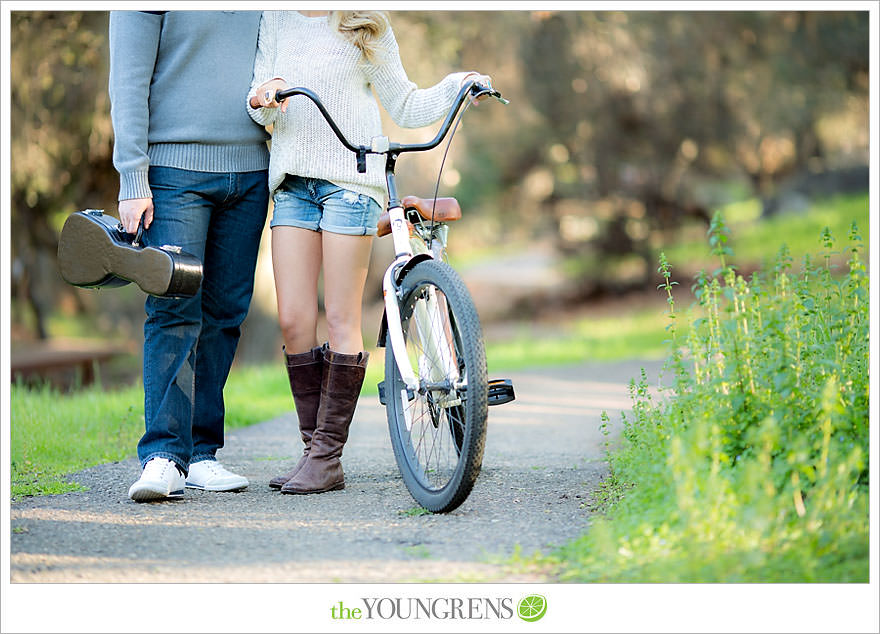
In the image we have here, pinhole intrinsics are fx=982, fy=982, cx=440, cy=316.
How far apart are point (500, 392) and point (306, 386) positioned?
810mm

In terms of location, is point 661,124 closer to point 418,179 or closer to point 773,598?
point 418,179

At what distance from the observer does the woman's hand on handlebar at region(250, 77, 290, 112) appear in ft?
9.80

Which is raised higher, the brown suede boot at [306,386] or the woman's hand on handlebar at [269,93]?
the woman's hand on handlebar at [269,93]

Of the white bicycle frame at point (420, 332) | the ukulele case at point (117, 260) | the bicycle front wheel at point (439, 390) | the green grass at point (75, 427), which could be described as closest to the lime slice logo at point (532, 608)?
the bicycle front wheel at point (439, 390)

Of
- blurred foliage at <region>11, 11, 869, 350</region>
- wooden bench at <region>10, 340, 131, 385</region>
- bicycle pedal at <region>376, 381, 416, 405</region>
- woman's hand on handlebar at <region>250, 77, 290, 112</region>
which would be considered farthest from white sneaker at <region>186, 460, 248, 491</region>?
wooden bench at <region>10, 340, 131, 385</region>

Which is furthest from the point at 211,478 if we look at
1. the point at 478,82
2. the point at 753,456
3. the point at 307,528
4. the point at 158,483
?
the point at 753,456

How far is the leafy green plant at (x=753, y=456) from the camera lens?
7.45 feet

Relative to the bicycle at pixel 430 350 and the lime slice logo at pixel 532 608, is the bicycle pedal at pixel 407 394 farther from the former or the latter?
the lime slice logo at pixel 532 608

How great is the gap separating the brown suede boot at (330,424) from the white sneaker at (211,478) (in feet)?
0.65

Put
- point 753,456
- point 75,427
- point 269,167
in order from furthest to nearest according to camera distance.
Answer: point 75,427, point 269,167, point 753,456

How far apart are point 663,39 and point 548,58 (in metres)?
2.13

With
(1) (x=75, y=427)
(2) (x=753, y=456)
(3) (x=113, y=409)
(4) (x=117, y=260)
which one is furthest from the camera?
(3) (x=113, y=409)

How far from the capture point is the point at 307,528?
→ 2746mm

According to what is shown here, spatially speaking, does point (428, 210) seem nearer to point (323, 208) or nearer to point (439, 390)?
point (323, 208)
